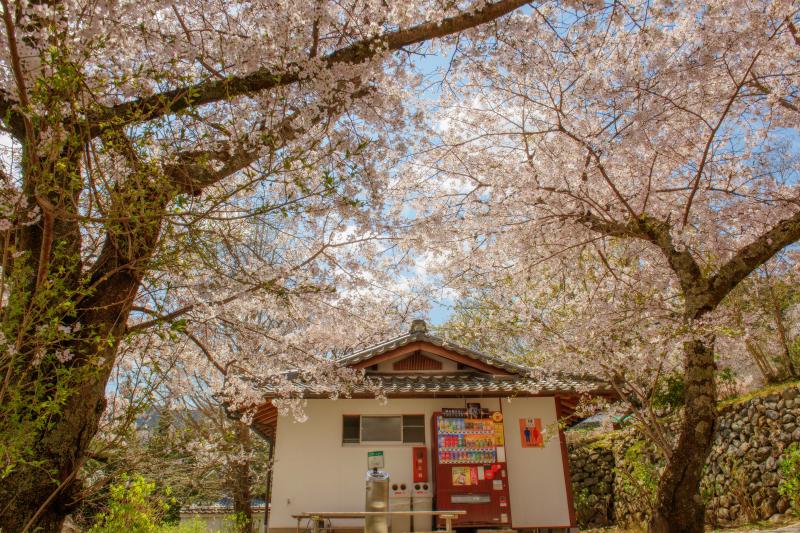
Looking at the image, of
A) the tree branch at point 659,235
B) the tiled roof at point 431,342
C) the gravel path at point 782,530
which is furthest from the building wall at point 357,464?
the tree branch at point 659,235

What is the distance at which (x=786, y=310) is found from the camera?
10508mm

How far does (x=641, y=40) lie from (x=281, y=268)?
414 cm

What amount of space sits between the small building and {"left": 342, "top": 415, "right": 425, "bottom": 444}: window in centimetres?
2

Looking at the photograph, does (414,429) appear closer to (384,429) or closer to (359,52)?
(384,429)

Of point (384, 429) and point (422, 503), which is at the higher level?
point (384, 429)

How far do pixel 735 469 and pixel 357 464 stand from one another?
6.27 metres

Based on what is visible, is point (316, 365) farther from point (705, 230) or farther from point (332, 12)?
point (705, 230)

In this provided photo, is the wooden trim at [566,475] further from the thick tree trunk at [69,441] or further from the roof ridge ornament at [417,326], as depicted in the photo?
the thick tree trunk at [69,441]

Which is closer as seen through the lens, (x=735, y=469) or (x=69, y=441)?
(x=69, y=441)

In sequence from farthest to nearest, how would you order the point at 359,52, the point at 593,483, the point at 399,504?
the point at 593,483, the point at 399,504, the point at 359,52

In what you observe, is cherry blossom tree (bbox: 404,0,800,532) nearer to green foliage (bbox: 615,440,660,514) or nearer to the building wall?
the building wall

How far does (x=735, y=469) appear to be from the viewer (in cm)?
840

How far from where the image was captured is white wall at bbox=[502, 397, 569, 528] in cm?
811

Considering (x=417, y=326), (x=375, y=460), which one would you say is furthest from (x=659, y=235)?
(x=375, y=460)
